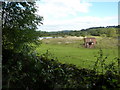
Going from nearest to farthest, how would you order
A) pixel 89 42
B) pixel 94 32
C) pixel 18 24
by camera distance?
pixel 94 32 → pixel 89 42 → pixel 18 24

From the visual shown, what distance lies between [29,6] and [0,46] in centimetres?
73

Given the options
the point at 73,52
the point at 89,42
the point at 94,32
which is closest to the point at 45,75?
the point at 73,52

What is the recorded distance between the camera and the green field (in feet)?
5.73

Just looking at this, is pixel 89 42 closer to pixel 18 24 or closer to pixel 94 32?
pixel 94 32

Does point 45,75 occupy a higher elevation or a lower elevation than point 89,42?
lower

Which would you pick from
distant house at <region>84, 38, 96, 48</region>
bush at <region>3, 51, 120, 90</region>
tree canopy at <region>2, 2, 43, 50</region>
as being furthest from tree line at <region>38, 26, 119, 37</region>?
bush at <region>3, 51, 120, 90</region>

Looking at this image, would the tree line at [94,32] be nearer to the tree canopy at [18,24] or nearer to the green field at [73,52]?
the green field at [73,52]

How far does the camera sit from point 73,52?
2.16m

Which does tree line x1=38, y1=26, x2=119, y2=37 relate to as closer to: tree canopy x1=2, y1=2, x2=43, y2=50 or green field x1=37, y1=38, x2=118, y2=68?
green field x1=37, y1=38, x2=118, y2=68

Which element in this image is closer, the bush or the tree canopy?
the bush

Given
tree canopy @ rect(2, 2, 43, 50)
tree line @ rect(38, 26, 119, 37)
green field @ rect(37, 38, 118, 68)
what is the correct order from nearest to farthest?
tree line @ rect(38, 26, 119, 37), green field @ rect(37, 38, 118, 68), tree canopy @ rect(2, 2, 43, 50)

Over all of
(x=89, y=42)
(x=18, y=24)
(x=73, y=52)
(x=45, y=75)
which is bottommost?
(x=45, y=75)

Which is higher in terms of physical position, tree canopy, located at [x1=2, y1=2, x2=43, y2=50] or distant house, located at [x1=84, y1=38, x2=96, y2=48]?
tree canopy, located at [x1=2, y1=2, x2=43, y2=50]

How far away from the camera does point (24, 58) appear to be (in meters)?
2.09
